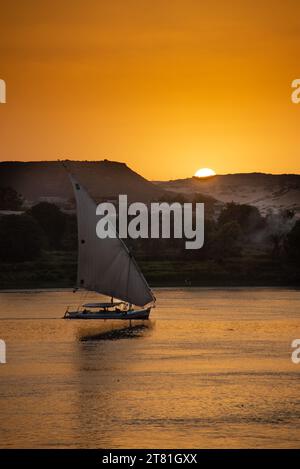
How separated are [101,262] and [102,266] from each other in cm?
30

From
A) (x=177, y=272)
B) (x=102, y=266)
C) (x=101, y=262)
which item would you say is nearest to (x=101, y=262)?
(x=101, y=262)

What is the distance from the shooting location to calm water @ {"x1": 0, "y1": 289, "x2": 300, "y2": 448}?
47.8 meters

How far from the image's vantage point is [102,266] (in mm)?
90250

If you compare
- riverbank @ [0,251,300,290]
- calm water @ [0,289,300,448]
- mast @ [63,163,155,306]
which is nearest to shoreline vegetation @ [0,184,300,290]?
riverbank @ [0,251,300,290]

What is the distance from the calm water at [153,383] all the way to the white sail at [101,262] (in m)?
2.98

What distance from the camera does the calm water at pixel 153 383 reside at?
47.8 meters

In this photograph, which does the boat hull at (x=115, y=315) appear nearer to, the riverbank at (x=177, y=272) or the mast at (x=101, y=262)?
the mast at (x=101, y=262)

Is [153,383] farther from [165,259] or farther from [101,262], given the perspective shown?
[165,259]

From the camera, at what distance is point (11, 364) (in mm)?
67812

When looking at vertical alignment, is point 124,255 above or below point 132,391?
above

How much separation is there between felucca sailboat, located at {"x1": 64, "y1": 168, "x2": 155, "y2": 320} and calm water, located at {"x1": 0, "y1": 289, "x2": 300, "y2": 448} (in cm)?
233
